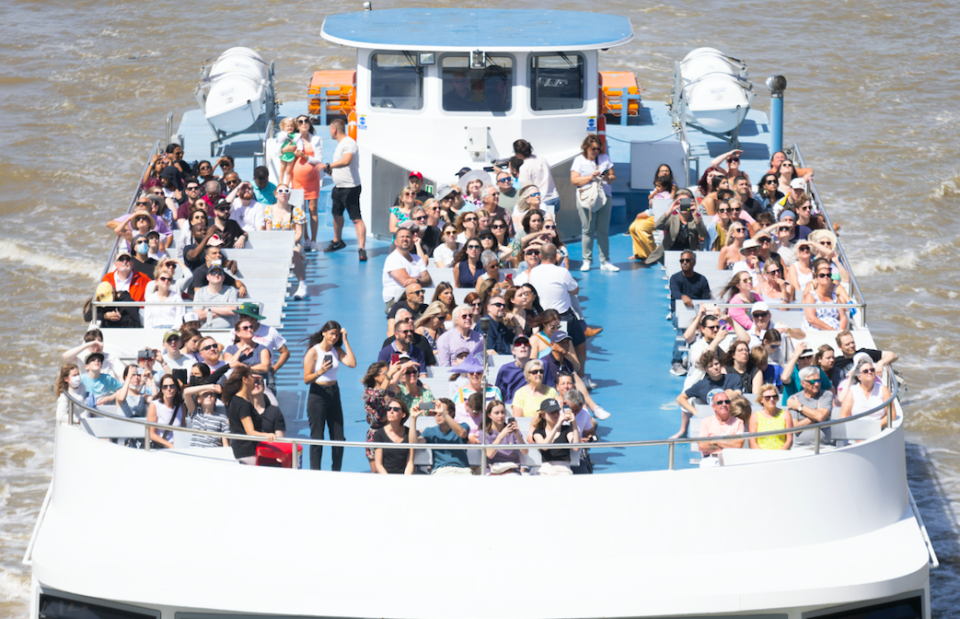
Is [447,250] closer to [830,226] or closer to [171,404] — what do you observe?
[171,404]

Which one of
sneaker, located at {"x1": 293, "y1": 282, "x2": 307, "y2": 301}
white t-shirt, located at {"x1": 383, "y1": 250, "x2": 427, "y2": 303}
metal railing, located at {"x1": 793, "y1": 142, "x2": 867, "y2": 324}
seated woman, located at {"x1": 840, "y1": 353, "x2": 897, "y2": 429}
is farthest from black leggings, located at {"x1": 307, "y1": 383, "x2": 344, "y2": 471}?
metal railing, located at {"x1": 793, "y1": 142, "x2": 867, "y2": 324}

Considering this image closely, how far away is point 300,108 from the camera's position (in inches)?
763

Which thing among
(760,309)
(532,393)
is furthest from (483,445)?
(760,309)

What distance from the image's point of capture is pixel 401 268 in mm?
11359

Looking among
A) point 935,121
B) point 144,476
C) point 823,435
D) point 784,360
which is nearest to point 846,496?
point 823,435

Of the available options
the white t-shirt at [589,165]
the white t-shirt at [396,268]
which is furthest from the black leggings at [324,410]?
the white t-shirt at [589,165]

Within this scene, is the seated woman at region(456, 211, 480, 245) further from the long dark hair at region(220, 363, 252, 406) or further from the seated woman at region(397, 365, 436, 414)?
the long dark hair at region(220, 363, 252, 406)

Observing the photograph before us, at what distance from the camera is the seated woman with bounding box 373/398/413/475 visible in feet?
26.5

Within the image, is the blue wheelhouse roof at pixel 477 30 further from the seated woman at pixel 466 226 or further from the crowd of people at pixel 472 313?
the seated woman at pixel 466 226

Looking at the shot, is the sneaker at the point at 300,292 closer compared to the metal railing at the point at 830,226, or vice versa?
the metal railing at the point at 830,226

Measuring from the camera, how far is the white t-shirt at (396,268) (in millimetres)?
11375

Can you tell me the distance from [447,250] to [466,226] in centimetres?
36

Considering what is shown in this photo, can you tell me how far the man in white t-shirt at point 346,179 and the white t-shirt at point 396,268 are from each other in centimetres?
237

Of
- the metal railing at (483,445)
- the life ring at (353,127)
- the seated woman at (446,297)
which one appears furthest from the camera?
the life ring at (353,127)
